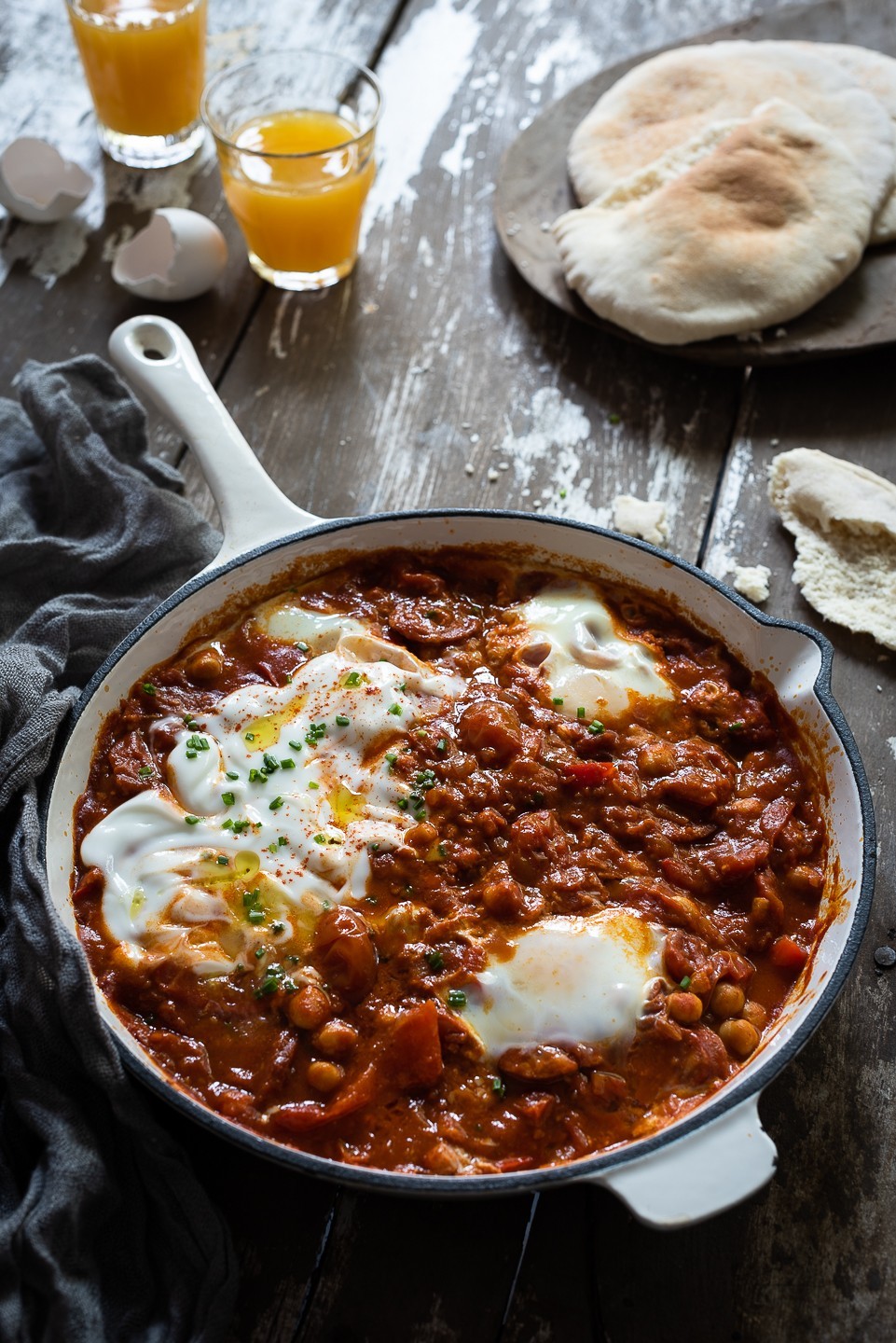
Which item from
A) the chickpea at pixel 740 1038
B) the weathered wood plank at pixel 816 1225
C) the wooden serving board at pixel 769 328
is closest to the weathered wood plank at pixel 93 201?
the wooden serving board at pixel 769 328

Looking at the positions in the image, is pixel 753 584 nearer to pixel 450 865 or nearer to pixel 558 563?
pixel 558 563

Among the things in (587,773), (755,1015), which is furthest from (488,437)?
(755,1015)

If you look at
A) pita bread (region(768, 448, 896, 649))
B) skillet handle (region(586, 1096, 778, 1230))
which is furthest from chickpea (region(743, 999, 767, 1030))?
pita bread (region(768, 448, 896, 649))

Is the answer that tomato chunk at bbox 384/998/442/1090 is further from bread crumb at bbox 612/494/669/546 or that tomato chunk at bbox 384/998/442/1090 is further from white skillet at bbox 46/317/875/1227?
bread crumb at bbox 612/494/669/546

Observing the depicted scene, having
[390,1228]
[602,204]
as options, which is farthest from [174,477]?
[390,1228]

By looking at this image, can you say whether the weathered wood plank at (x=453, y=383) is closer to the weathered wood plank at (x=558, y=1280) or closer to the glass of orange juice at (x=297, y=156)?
the glass of orange juice at (x=297, y=156)

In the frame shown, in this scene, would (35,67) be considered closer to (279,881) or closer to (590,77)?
(590,77)
